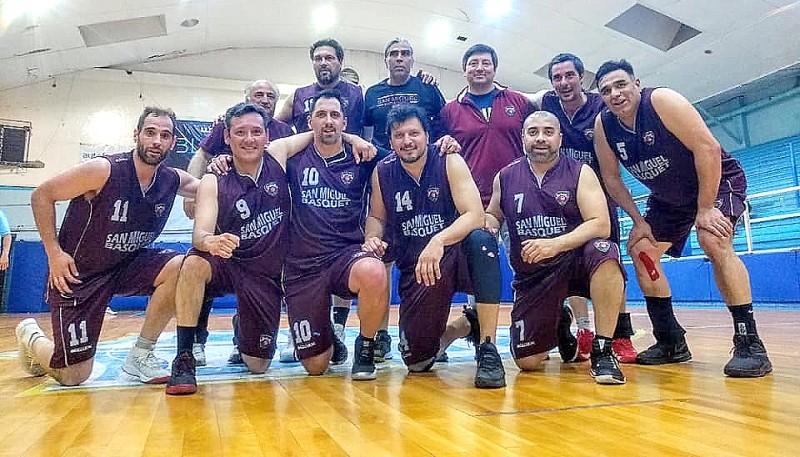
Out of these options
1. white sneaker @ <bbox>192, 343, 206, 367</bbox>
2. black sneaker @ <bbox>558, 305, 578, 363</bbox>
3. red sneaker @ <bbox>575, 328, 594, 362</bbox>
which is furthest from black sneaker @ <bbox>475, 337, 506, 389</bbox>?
white sneaker @ <bbox>192, 343, 206, 367</bbox>

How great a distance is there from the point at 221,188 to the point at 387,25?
8.67m

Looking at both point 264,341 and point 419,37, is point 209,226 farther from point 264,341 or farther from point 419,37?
point 419,37

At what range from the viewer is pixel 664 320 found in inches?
114

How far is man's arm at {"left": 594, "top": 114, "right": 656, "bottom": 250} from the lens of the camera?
2900mm

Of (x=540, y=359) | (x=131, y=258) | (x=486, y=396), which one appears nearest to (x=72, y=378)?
(x=131, y=258)

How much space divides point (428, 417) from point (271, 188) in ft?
4.90

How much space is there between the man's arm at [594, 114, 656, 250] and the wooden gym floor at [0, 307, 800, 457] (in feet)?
2.21

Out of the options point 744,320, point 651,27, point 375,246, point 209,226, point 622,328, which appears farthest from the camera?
point 651,27

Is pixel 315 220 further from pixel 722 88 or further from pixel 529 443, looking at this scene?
pixel 722 88

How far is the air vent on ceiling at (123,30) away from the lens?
9.48 meters

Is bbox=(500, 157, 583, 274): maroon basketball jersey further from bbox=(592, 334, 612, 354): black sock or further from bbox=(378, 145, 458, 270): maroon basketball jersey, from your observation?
bbox=(592, 334, 612, 354): black sock

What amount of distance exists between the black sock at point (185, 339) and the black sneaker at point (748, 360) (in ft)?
7.45

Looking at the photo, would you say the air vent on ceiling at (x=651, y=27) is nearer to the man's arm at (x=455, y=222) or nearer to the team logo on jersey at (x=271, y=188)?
the man's arm at (x=455, y=222)

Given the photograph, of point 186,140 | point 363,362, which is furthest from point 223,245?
point 186,140
